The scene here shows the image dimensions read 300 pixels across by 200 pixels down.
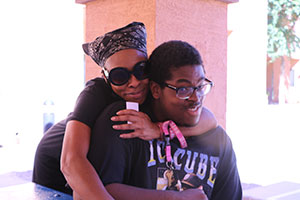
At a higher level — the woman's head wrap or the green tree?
the green tree

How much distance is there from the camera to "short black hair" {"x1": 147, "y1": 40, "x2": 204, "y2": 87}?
213cm

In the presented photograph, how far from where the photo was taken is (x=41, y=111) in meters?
10.5

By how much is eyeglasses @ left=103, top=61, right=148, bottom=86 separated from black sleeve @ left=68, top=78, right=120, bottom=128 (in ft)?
0.35

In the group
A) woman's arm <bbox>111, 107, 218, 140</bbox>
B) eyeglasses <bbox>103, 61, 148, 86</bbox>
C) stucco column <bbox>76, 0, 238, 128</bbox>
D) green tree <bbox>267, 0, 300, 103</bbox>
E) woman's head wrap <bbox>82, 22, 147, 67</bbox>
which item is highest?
green tree <bbox>267, 0, 300, 103</bbox>

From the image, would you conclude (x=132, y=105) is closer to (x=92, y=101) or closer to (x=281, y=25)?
(x=92, y=101)

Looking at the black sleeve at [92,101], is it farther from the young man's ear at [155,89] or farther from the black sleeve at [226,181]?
the black sleeve at [226,181]

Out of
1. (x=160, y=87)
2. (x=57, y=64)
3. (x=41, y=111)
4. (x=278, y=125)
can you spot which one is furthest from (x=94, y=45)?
(x=278, y=125)

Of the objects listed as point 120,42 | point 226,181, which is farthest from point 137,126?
point 226,181

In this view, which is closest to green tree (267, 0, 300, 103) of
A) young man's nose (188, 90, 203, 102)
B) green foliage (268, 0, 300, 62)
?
green foliage (268, 0, 300, 62)

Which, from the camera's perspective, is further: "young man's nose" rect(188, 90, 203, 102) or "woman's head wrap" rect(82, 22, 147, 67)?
"woman's head wrap" rect(82, 22, 147, 67)

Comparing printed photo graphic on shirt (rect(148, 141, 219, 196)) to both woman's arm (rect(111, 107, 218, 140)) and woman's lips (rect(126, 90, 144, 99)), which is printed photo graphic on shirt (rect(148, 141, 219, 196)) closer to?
woman's arm (rect(111, 107, 218, 140))

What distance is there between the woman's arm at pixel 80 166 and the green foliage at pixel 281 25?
2040 cm

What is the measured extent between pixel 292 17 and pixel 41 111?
53.1 ft

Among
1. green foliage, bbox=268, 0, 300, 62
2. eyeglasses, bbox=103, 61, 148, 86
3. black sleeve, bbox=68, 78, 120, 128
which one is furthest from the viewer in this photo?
green foliage, bbox=268, 0, 300, 62
